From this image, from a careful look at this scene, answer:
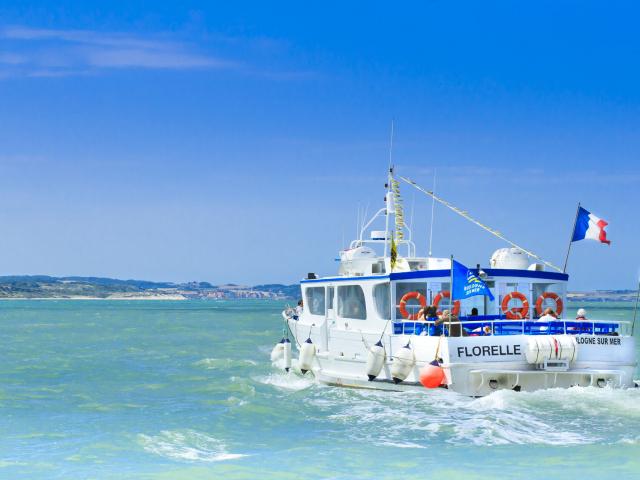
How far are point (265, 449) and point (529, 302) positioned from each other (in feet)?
37.0

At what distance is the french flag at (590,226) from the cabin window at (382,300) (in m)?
5.44

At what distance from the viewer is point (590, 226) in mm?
26656

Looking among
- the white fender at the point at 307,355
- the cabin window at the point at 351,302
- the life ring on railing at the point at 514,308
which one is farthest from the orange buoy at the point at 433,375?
the white fender at the point at 307,355

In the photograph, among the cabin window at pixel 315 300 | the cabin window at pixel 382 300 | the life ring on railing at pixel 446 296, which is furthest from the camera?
the cabin window at pixel 315 300

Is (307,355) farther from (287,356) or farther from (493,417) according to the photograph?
(493,417)

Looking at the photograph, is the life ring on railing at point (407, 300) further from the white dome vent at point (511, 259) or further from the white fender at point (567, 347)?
the white fender at point (567, 347)

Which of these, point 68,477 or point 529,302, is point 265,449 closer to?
point 68,477

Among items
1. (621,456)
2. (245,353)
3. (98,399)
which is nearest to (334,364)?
(98,399)

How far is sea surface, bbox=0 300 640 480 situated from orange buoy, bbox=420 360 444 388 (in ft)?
1.47

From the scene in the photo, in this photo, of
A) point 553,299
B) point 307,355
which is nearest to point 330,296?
point 307,355

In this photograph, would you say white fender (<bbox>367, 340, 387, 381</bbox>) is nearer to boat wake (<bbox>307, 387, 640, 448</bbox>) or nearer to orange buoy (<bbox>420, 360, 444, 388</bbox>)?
boat wake (<bbox>307, 387, 640, 448</bbox>)

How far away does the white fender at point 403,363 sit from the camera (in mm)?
24547

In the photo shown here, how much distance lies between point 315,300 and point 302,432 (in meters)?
10.7

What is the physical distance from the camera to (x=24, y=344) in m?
57.2
